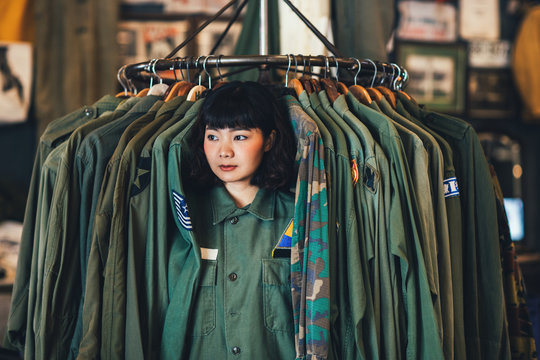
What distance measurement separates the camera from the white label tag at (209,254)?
1.32m

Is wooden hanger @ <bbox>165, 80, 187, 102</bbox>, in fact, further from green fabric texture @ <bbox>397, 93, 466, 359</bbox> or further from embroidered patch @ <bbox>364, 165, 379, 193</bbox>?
green fabric texture @ <bbox>397, 93, 466, 359</bbox>

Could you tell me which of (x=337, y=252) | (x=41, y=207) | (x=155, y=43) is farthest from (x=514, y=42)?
(x=41, y=207)

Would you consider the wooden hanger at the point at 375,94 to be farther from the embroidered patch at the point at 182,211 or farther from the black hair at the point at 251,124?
the embroidered patch at the point at 182,211

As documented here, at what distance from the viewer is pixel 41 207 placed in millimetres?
1391

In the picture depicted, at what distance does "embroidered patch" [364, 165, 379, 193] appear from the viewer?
1.22m

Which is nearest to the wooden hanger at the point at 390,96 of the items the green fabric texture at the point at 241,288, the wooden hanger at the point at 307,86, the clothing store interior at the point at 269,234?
the clothing store interior at the point at 269,234

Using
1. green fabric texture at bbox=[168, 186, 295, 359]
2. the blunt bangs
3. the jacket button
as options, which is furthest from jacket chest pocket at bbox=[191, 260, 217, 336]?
the jacket button

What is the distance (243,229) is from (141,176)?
0.94ft

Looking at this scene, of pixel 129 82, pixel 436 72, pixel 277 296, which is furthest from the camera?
pixel 436 72

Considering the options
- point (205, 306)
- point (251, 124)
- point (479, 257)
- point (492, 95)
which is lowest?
point (205, 306)

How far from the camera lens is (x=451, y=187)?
136 cm

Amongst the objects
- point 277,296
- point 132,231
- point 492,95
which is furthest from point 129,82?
point 492,95

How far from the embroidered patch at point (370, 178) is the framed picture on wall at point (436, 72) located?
2.03 m

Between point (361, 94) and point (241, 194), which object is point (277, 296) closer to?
point (241, 194)
